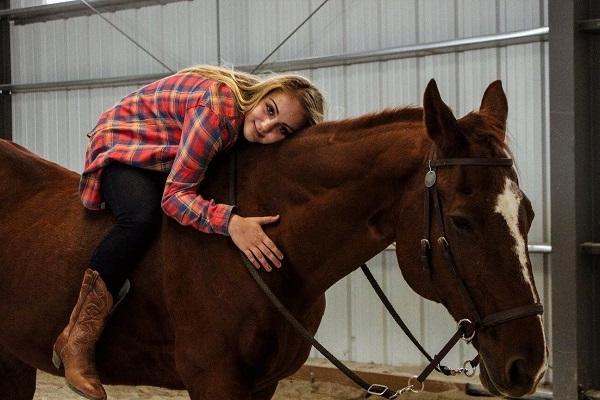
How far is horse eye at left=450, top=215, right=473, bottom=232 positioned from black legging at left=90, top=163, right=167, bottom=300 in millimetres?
987

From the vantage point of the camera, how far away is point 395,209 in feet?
7.03

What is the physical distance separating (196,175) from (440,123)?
0.78 metres

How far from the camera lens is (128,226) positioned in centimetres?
241

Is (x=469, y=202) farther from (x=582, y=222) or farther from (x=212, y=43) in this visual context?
(x=212, y=43)

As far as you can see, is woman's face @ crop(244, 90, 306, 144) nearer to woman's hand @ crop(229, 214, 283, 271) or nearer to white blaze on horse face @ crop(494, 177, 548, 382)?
woman's hand @ crop(229, 214, 283, 271)

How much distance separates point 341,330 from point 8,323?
12.5ft

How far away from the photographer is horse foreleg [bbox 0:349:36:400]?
3.21m

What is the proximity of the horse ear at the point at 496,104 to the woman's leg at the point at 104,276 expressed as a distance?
3.49 feet

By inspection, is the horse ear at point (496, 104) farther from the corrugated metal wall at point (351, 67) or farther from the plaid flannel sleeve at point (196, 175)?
the corrugated metal wall at point (351, 67)

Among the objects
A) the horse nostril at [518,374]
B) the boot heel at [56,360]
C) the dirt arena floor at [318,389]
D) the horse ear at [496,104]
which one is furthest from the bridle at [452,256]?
the dirt arena floor at [318,389]

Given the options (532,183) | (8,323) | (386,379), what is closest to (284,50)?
(532,183)

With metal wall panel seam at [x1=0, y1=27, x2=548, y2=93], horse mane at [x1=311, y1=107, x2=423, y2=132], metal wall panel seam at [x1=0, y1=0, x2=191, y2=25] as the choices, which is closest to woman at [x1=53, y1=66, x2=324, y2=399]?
horse mane at [x1=311, y1=107, x2=423, y2=132]

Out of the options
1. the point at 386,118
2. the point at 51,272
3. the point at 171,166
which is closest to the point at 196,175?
the point at 171,166

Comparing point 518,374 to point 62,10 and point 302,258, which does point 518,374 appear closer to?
point 302,258
